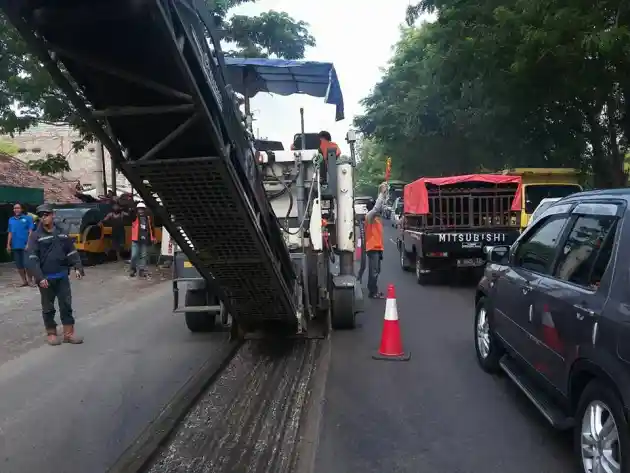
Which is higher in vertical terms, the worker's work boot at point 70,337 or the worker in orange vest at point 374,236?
the worker in orange vest at point 374,236

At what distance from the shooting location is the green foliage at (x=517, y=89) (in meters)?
10.6

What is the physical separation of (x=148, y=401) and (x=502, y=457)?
3.00 meters

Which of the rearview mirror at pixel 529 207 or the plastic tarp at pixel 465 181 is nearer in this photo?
the plastic tarp at pixel 465 181

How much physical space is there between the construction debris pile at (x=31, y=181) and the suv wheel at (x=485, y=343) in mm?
23111

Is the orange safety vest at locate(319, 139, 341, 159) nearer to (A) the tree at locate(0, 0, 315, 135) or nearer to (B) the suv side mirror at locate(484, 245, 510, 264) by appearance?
(B) the suv side mirror at locate(484, 245, 510, 264)

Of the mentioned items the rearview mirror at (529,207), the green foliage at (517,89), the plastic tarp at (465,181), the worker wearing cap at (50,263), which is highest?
the green foliage at (517,89)

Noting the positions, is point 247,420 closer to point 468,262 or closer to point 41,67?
point 468,262

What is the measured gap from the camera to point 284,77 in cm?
794

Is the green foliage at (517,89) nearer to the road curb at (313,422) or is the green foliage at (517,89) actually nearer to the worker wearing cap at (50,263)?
the road curb at (313,422)

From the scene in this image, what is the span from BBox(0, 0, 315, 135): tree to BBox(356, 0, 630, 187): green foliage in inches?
209

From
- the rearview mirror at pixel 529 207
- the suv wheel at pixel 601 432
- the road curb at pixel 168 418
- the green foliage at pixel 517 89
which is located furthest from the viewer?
the rearview mirror at pixel 529 207

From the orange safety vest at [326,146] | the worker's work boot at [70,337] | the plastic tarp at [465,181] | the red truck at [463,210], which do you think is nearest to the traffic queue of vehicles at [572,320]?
the orange safety vest at [326,146]

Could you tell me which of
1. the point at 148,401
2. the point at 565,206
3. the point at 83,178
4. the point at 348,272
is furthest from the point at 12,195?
the point at 83,178

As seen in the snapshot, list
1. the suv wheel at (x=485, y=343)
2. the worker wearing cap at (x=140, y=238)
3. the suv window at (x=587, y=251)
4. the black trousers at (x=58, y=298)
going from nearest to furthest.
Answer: the suv window at (x=587, y=251)
the suv wheel at (x=485, y=343)
the black trousers at (x=58, y=298)
the worker wearing cap at (x=140, y=238)
